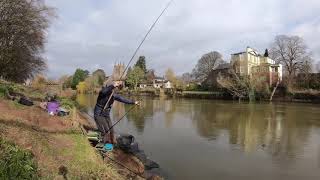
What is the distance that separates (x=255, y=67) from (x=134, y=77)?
3521cm

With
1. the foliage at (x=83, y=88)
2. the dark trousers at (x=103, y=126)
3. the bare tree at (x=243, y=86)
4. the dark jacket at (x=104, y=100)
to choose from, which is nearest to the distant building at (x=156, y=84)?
the foliage at (x=83, y=88)

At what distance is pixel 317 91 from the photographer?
59812 mm

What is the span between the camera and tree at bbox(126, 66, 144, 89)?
9894 cm

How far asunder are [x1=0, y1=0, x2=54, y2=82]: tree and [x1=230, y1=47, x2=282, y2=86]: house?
136 ft

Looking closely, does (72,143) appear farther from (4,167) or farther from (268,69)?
(268,69)

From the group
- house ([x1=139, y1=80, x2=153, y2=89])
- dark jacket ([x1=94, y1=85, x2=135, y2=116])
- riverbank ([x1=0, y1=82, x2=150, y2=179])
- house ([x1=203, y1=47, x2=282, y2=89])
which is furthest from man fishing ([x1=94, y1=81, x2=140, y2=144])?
house ([x1=139, y1=80, x2=153, y2=89])

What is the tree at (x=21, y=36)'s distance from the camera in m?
28.3

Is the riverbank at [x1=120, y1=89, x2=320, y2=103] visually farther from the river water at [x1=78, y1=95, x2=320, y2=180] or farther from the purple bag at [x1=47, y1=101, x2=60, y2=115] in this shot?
the purple bag at [x1=47, y1=101, x2=60, y2=115]

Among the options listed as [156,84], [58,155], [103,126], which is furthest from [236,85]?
[58,155]

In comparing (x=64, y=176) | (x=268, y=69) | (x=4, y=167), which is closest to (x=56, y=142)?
(x=64, y=176)

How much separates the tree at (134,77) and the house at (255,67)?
28806mm

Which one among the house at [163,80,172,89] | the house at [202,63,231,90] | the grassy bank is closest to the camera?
the grassy bank

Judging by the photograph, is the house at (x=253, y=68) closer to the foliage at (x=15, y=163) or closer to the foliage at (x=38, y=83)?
the foliage at (x=38, y=83)

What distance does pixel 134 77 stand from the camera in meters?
98.9
